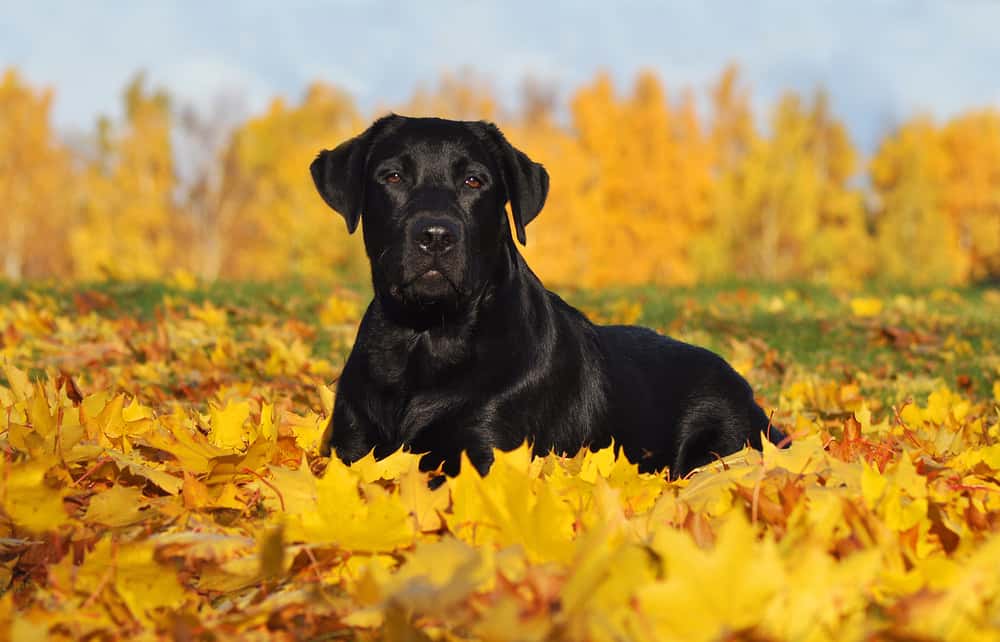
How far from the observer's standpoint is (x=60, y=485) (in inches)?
112

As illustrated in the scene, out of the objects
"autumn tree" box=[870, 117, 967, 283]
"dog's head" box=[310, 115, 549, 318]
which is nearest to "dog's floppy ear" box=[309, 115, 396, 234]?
"dog's head" box=[310, 115, 549, 318]

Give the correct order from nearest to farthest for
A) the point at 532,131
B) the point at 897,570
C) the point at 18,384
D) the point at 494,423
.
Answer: the point at 897,570 < the point at 494,423 < the point at 18,384 < the point at 532,131

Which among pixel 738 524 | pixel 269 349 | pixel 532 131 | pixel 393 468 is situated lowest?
pixel 269 349

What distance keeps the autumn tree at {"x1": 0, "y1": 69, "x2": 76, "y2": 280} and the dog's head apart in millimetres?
50626

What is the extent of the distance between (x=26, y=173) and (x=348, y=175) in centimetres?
5264

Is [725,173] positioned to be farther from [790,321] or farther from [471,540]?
[471,540]

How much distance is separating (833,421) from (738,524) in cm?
402

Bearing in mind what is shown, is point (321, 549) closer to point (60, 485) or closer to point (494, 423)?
point (60, 485)

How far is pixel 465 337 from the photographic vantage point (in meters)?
3.87

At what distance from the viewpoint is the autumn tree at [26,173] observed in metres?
50.4

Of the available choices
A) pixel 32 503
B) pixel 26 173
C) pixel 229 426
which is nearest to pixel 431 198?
pixel 229 426

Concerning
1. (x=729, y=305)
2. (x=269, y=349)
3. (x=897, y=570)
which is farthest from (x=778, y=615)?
(x=729, y=305)

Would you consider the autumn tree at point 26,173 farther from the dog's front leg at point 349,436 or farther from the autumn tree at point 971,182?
the dog's front leg at point 349,436

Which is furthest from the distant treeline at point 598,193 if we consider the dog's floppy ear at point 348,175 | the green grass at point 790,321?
the dog's floppy ear at point 348,175
